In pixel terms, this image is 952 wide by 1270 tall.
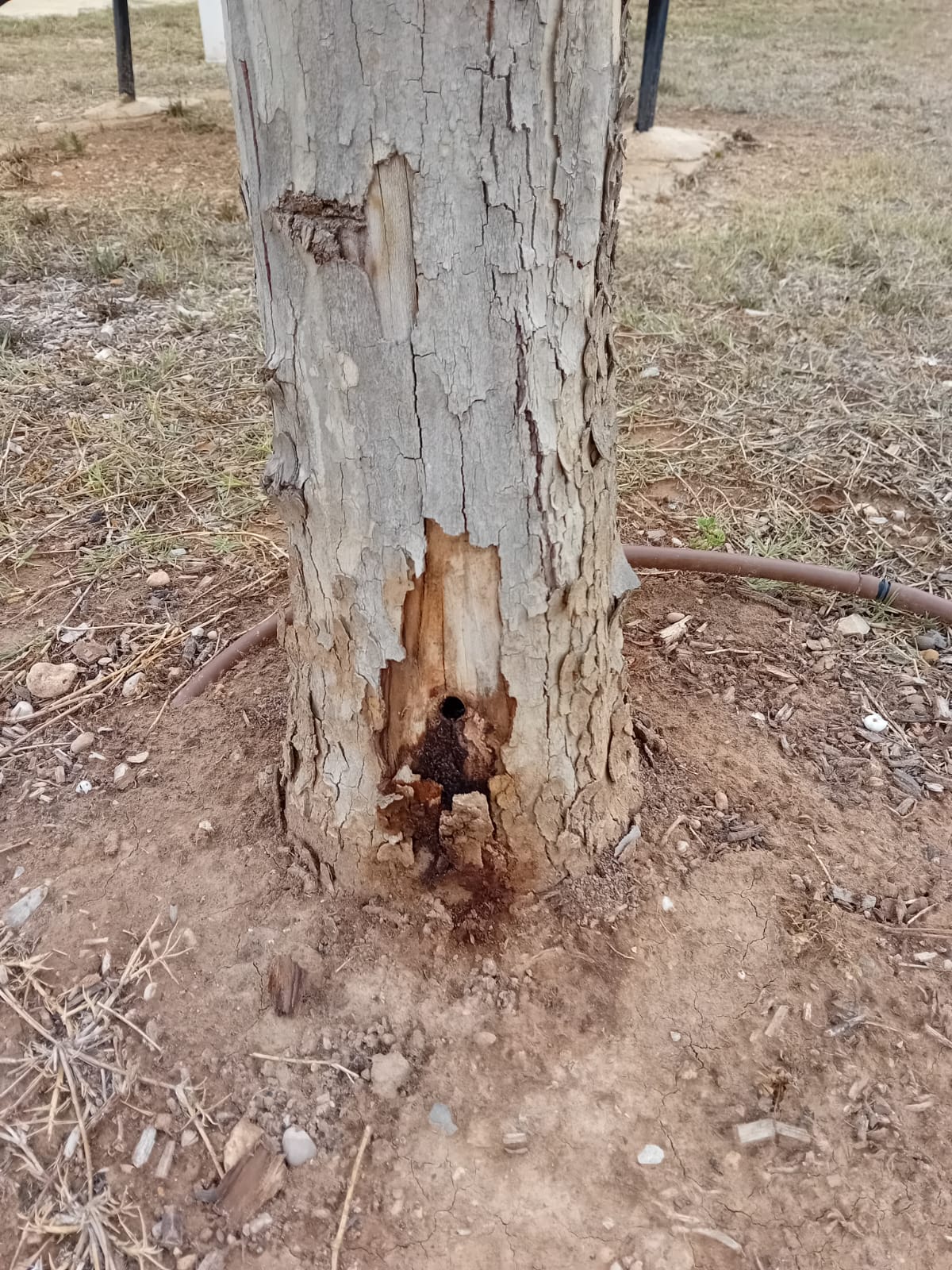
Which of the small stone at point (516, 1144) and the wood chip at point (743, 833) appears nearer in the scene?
the small stone at point (516, 1144)

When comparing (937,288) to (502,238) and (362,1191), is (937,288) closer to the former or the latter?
(502,238)

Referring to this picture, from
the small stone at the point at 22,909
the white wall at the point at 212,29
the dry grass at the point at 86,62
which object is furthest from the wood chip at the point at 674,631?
the white wall at the point at 212,29

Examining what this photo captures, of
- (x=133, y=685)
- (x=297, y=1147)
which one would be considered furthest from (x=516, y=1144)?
(x=133, y=685)

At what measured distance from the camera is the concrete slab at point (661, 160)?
231 inches

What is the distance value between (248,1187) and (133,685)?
1.21m

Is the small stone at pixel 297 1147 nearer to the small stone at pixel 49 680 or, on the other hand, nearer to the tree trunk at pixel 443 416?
the tree trunk at pixel 443 416

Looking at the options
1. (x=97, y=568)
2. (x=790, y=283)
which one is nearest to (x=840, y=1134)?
(x=97, y=568)

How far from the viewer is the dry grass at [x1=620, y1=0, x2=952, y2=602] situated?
2812 mm

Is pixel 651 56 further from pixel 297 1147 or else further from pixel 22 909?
pixel 297 1147

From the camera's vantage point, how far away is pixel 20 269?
4.41m

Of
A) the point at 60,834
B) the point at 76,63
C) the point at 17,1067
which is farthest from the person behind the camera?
the point at 76,63

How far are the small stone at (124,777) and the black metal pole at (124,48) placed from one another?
732 cm

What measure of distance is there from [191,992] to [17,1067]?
0.94ft

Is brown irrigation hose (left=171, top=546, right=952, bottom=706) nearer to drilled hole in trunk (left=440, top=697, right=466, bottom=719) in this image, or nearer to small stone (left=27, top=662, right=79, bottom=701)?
small stone (left=27, top=662, right=79, bottom=701)
